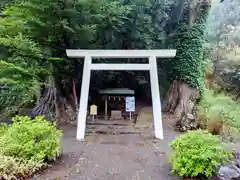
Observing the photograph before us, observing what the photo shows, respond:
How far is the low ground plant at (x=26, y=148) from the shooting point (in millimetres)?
4717

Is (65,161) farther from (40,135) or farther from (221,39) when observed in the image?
(221,39)

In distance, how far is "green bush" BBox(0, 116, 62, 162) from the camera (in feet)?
16.6

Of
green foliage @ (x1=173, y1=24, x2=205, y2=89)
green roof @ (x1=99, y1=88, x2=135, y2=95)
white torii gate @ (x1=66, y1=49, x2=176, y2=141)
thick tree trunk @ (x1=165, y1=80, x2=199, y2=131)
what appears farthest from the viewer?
green foliage @ (x1=173, y1=24, x2=205, y2=89)

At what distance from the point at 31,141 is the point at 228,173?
11.4ft

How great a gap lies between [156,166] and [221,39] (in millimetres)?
15830

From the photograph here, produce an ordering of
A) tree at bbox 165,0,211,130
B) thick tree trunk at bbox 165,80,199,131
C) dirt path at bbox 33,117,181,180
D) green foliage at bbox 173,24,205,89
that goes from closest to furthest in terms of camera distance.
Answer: dirt path at bbox 33,117,181,180 → thick tree trunk at bbox 165,80,199,131 → tree at bbox 165,0,211,130 → green foliage at bbox 173,24,205,89

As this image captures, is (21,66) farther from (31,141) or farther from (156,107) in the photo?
(156,107)

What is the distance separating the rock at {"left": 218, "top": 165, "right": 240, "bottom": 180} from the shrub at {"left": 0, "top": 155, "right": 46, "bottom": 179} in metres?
3.07

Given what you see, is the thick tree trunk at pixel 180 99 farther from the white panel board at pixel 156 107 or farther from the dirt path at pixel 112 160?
the dirt path at pixel 112 160

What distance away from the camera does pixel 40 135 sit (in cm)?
541

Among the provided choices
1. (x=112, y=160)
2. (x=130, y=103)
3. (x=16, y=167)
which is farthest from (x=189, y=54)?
(x=16, y=167)

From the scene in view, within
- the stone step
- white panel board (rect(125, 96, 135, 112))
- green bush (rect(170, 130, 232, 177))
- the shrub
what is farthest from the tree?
the shrub

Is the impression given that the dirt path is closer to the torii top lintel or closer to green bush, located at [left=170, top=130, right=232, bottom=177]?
green bush, located at [left=170, top=130, right=232, bottom=177]

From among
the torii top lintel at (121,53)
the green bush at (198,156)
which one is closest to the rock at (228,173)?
the green bush at (198,156)
